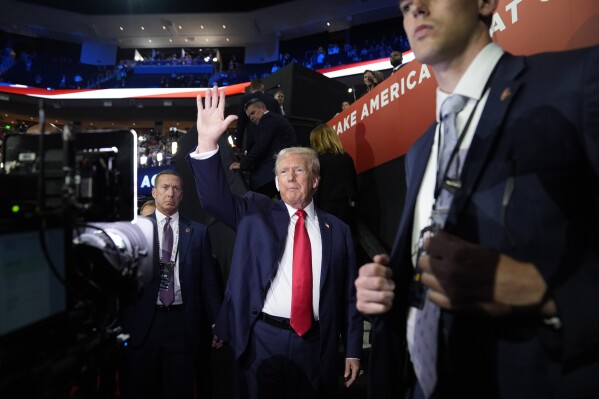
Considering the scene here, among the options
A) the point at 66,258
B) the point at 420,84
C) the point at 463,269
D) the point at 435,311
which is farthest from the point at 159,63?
the point at 463,269

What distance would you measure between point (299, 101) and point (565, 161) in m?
7.26

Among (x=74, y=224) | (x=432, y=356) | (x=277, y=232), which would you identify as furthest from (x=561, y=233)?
(x=277, y=232)

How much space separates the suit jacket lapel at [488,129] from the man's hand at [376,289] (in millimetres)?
227

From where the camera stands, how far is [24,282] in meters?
0.85

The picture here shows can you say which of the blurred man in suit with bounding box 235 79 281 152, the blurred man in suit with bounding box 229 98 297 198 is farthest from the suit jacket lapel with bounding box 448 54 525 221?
the blurred man in suit with bounding box 235 79 281 152

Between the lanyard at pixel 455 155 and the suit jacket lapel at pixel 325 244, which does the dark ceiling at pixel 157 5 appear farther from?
the lanyard at pixel 455 155

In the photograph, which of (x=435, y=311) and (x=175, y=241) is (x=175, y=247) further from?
(x=435, y=311)

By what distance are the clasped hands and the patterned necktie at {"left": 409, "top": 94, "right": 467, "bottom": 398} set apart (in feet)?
0.45

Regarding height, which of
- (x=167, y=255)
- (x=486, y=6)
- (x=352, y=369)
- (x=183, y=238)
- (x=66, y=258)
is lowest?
(x=352, y=369)

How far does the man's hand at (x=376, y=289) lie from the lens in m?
0.95

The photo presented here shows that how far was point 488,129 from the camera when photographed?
2.67 ft

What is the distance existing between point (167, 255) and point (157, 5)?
20.9 metres

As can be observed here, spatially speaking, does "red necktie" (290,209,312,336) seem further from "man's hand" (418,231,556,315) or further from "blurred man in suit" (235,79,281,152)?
"blurred man in suit" (235,79,281,152)

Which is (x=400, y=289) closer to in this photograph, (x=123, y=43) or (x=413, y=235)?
(x=413, y=235)
